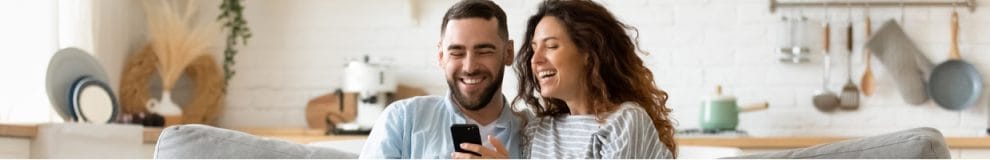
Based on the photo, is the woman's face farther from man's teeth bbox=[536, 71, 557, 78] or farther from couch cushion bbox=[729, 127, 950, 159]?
couch cushion bbox=[729, 127, 950, 159]

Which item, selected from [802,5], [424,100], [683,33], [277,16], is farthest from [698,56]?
[424,100]

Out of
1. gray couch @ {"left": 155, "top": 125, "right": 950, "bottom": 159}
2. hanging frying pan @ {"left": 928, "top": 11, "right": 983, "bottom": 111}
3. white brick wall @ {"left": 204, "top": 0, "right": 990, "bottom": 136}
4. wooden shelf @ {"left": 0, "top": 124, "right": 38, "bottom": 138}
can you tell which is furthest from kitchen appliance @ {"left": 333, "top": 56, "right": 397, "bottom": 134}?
gray couch @ {"left": 155, "top": 125, "right": 950, "bottom": 159}

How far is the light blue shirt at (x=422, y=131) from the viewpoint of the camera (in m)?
2.22

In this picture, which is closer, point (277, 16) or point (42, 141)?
point (42, 141)

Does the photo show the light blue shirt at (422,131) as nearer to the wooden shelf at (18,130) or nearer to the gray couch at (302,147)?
the gray couch at (302,147)

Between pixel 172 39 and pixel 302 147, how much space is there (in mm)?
2988

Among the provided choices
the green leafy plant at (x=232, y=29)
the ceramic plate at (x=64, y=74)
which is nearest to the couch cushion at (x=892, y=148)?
the ceramic plate at (x=64, y=74)

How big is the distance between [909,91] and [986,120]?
0.30 meters

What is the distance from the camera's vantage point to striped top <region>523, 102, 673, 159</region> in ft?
6.36

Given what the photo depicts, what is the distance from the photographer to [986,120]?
5176mm

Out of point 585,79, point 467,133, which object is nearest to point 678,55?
point 585,79

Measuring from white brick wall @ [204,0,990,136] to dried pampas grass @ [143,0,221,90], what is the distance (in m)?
0.29

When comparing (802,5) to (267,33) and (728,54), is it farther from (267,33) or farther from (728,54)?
(267,33)

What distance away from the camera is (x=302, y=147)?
2.28m
